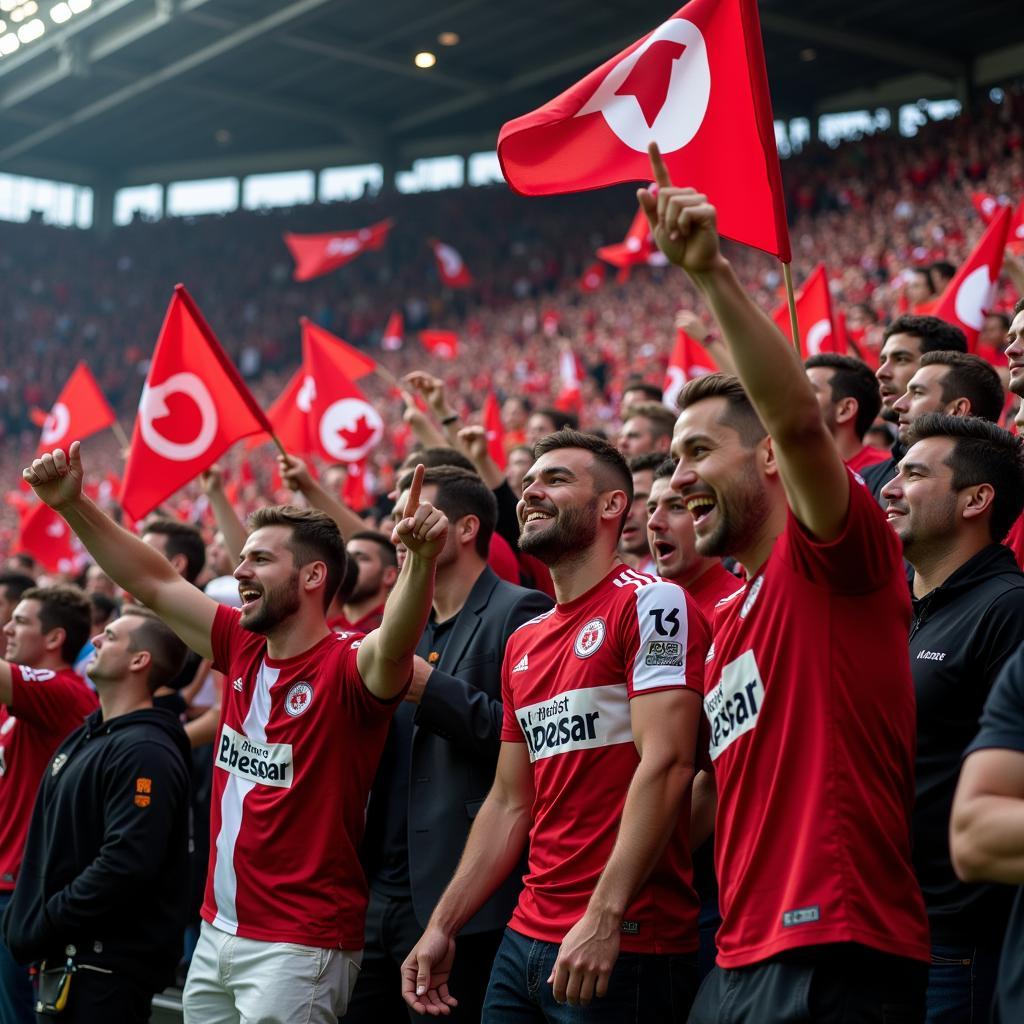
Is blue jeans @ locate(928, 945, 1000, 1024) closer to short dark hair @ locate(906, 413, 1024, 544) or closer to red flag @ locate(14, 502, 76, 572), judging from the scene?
short dark hair @ locate(906, 413, 1024, 544)

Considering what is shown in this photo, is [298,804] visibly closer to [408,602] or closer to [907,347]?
[408,602]

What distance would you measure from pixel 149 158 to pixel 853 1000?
3613cm

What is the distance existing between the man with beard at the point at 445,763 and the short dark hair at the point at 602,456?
1.79ft

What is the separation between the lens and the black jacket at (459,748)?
3.89 metres

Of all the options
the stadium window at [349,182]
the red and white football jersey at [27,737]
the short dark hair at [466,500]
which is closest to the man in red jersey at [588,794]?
the short dark hair at [466,500]

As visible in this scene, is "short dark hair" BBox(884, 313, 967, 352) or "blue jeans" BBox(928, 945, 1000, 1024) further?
"short dark hair" BBox(884, 313, 967, 352)

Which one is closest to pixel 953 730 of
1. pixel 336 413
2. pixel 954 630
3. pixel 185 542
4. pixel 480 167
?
pixel 954 630

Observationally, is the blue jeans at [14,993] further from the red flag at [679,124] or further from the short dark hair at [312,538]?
the red flag at [679,124]

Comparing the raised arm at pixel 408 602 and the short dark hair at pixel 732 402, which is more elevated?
the short dark hair at pixel 732 402

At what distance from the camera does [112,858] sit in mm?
4500

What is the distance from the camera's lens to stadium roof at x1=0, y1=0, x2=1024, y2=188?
23.4 metres

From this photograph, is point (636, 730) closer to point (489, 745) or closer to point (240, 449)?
point (489, 745)

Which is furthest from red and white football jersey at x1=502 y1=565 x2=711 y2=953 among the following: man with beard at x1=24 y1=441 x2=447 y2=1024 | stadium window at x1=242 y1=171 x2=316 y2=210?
stadium window at x1=242 y1=171 x2=316 y2=210

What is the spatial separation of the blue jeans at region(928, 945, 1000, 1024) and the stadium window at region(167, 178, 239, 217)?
34.5 metres
